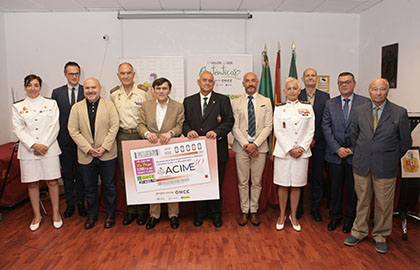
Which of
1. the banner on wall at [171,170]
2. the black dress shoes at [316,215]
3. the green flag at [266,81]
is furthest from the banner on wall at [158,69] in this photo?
the black dress shoes at [316,215]

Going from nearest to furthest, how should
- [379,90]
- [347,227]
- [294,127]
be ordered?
[379,90] < [294,127] < [347,227]

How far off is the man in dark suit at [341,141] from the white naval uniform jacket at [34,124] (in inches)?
120

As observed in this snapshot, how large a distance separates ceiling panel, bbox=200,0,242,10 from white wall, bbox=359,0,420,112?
89.0 inches

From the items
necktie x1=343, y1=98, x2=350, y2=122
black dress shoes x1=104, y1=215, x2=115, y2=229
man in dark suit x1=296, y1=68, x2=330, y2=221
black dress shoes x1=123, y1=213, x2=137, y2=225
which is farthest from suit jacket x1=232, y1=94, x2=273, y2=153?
black dress shoes x1=104, y1=215, x2=115, y2=229

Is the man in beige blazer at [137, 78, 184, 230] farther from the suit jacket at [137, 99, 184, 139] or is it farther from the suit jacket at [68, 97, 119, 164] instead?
the suit jacket at [68, 97, 119, 164]

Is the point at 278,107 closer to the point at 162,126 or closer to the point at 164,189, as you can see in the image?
the point at 162,126

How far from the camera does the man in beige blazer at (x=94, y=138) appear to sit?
324 centimetres

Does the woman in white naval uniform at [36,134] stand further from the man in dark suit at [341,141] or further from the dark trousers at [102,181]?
the man in dark suit at [341,141]

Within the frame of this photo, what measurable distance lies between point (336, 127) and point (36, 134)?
3292 millimetres

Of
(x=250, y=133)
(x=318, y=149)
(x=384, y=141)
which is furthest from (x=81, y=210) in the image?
(x=384, y=141)

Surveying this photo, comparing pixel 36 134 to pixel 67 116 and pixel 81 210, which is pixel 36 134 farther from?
pixel 81 210

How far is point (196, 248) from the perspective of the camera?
2914 millimetres

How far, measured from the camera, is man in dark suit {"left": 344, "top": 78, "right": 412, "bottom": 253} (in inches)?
107

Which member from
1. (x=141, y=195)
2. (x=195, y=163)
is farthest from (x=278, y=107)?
(x=141, y=195)
